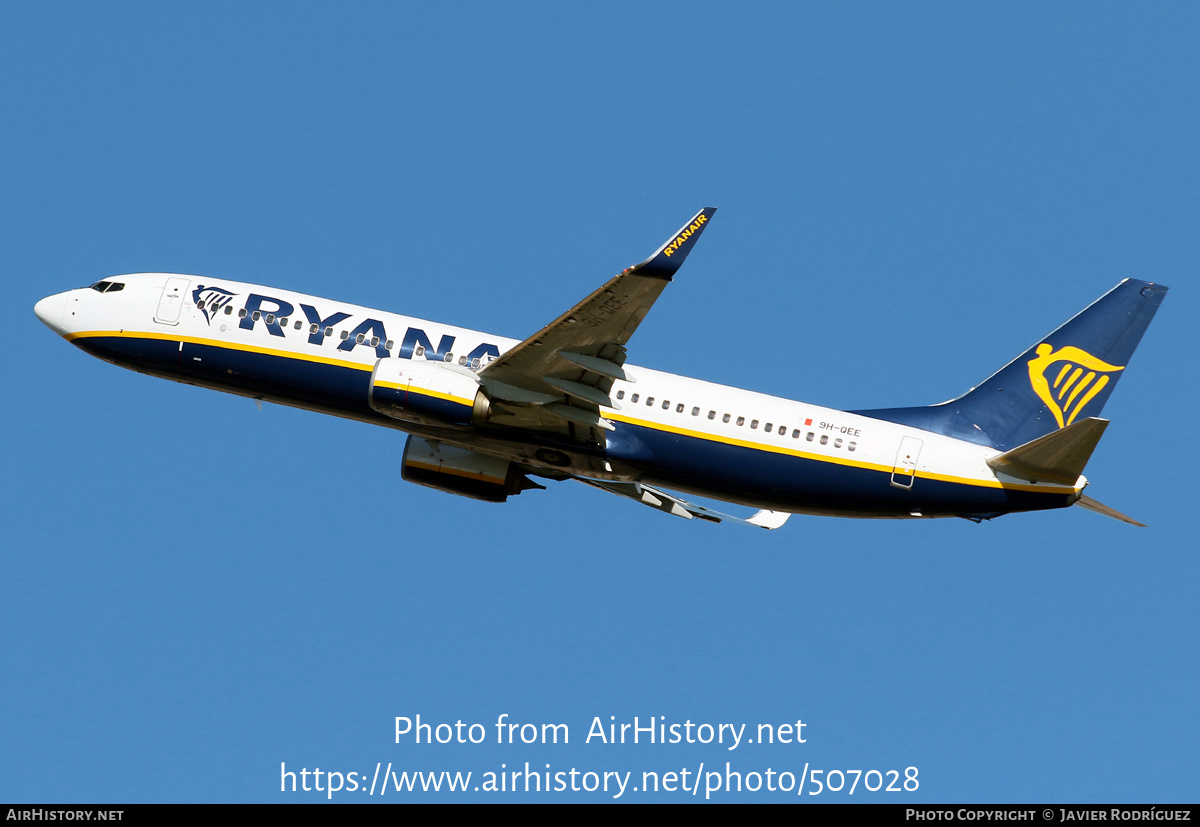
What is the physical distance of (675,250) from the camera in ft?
106

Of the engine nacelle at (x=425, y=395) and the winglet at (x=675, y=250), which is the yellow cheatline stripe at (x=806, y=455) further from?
the winglet at (x=675, y=250)

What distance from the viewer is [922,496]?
3766 cm

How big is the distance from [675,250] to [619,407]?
6707 millimetres

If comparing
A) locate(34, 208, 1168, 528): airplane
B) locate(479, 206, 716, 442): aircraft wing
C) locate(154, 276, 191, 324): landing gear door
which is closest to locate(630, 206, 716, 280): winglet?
locate(479, 206, 716, 442): aircraft wing

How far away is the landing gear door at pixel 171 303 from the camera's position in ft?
133

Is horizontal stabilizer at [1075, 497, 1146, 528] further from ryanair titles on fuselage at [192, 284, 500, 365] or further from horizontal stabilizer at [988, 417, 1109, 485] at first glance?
ryanair titles on fuselage at [192, 284, 500, 365]

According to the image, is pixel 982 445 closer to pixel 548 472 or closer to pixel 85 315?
pixel 548 472

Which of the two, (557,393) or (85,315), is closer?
(557,393)

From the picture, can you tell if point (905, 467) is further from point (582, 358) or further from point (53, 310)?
point (53, 310)

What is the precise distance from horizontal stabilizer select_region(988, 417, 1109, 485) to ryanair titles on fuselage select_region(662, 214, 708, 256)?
1128 centimetres

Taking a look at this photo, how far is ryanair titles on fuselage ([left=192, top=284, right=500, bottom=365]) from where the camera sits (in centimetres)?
3884
